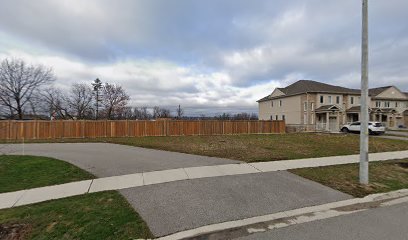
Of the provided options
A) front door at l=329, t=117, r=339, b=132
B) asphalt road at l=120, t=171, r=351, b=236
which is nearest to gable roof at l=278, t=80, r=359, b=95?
front door at l=329, t=117, r=339, b=132

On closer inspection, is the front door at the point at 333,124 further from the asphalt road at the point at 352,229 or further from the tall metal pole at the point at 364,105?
the asphalt road at the point at 352,229

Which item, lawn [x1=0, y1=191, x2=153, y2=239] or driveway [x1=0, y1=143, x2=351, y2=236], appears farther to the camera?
driveway [x1=0, y1=143, x2=351, y2=236]

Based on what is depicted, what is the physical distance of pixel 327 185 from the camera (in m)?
6.78

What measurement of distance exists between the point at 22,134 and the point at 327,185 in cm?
2546

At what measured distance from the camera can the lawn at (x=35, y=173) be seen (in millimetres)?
7215

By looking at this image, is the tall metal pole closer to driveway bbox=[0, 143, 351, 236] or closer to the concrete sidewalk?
driveway bbox=[0, 143, 351, 236]

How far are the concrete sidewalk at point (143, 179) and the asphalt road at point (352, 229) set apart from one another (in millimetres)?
3558

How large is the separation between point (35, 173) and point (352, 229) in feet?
30.7

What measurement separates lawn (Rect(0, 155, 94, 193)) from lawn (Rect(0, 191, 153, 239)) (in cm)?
199

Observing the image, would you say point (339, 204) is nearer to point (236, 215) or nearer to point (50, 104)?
point (236, 215)

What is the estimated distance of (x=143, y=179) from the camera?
23.9 ft

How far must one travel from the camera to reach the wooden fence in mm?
22375

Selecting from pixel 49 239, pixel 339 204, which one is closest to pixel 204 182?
pixel 339 204

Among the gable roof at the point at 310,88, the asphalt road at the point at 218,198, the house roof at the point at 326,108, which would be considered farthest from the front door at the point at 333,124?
the asphalt road at the point at 218,198
